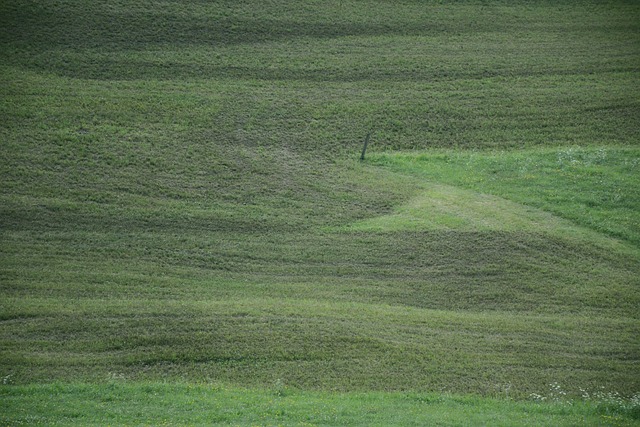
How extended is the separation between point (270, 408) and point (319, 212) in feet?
68.9

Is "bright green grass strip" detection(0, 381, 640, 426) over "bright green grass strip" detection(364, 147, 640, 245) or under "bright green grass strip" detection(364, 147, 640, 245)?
under

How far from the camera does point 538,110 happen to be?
2141 inches

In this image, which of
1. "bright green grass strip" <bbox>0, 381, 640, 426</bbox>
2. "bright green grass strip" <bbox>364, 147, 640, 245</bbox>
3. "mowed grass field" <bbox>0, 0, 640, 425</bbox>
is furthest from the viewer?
"bright green grass strip" <bbox>364, 147, 640, 245</bbox>

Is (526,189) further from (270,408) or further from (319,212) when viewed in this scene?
(270,408)

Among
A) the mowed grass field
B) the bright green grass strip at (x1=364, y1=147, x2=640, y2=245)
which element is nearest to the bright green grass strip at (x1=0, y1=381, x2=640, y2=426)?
the mowed grass field

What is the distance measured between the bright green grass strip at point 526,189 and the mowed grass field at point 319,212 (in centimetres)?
19

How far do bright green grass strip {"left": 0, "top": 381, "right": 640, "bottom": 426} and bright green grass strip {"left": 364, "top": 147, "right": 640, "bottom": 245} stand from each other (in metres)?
17.4

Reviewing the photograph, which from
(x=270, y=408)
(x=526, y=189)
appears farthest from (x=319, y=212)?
(x=270, y=408)

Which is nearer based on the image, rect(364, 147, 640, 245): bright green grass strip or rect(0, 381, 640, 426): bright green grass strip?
rect(0, 381, 640, 426): bright green grass strip

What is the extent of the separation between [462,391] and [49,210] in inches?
1029

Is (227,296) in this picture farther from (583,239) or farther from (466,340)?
(583,239)

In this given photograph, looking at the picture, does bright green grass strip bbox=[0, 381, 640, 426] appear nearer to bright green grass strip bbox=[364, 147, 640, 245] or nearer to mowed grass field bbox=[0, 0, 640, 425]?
mowed grass field bbox=[0, 0, 640, 425]

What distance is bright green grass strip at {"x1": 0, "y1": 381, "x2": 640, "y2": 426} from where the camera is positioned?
2064cm

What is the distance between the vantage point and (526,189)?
145ft
